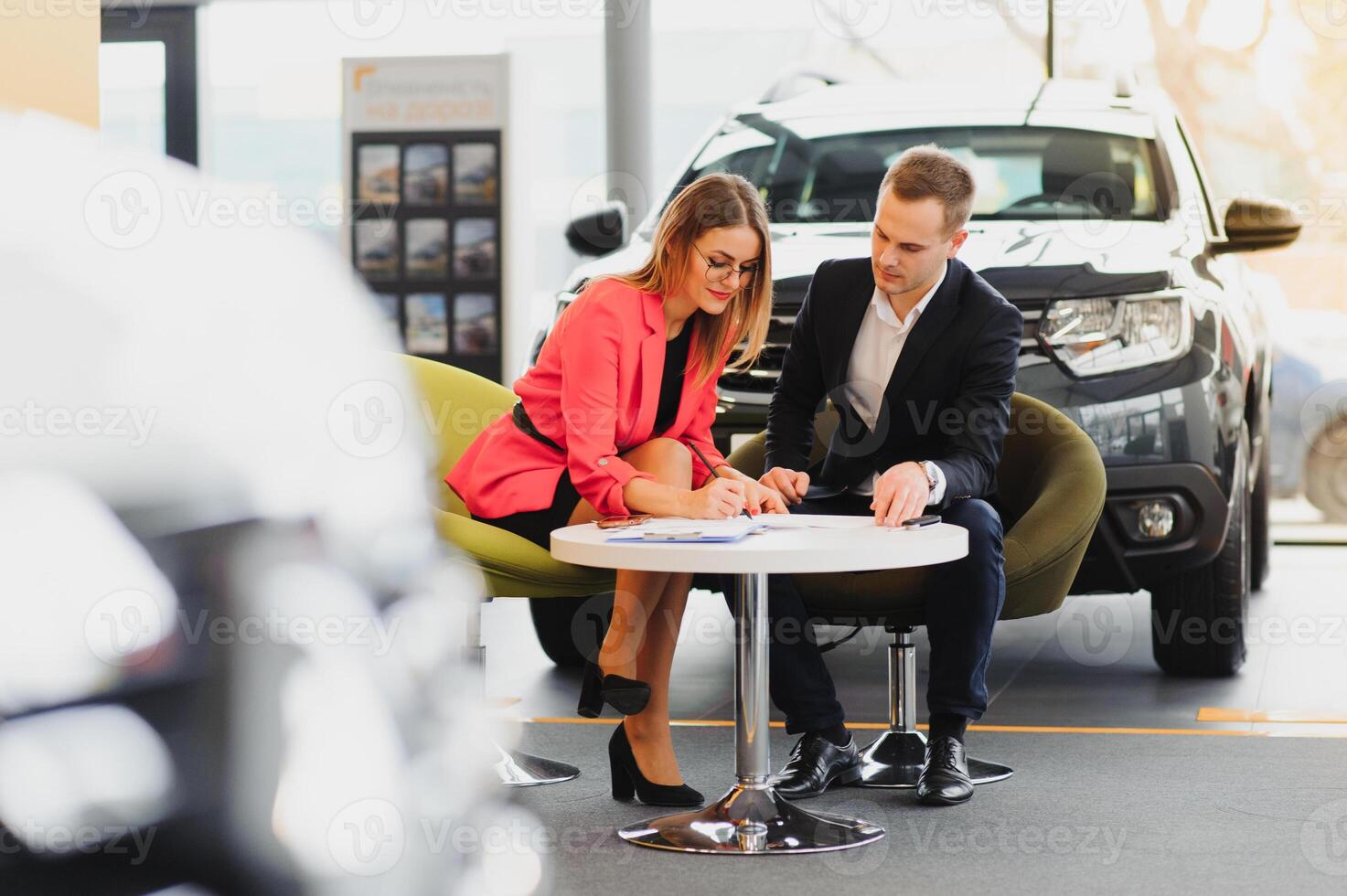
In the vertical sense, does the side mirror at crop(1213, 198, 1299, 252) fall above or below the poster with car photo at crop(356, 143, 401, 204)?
below

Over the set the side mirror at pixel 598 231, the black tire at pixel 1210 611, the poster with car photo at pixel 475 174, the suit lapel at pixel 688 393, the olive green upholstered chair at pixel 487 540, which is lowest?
the black tire at pixel 1210 611

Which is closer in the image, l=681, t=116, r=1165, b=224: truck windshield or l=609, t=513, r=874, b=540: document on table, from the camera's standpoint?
l=609, t=513, r=874, b=540: document on table

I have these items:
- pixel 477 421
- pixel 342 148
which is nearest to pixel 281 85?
pixel 342 148

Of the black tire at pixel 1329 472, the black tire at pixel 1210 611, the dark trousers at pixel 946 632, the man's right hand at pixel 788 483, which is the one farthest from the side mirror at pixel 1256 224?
the black tire at pixel 1329 472

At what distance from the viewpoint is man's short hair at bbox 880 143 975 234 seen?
2895 millimetres

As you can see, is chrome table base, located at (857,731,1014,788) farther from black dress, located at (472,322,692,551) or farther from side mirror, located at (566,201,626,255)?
side mirror, located at (566,201,626,255)

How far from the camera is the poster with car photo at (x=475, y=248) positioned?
673 centimetres

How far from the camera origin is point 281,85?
7559mm

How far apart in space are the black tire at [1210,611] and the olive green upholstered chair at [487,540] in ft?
4.96

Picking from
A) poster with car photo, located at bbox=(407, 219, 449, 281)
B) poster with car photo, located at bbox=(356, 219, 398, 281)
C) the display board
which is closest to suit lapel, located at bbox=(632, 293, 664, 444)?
the display board

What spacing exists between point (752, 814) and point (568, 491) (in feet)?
2.19

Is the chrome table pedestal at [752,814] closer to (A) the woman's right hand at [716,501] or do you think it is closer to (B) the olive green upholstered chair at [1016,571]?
(A) the woman's right hand at [716,501]

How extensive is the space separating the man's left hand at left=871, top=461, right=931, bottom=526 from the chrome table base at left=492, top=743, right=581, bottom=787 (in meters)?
0.83

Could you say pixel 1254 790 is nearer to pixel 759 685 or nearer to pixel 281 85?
pixel 759 685
